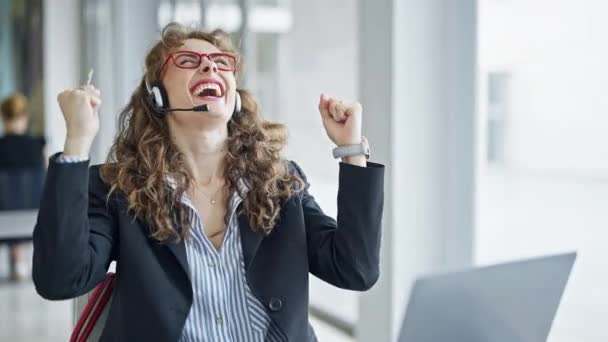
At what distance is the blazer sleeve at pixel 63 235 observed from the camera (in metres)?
1.41

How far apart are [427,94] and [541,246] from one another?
62cm

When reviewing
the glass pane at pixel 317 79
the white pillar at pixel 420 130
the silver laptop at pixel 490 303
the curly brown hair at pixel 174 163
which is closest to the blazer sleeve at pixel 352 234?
the curly brown hair at pixel 174 163

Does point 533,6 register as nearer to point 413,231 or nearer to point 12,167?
point 413,231

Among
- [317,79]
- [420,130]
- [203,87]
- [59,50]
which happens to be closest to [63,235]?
[203,87]

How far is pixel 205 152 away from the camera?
171cm

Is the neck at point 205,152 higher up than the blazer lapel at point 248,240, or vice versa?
the neck at point 205,152

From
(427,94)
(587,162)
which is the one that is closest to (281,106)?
(427,94)

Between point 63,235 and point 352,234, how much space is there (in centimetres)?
59

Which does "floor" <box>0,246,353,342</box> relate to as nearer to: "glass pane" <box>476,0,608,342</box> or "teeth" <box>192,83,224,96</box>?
"glass pane" <box>476,0,608,342</box>

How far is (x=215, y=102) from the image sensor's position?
1.63m

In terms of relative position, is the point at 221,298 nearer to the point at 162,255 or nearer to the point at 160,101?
the point at 162,255

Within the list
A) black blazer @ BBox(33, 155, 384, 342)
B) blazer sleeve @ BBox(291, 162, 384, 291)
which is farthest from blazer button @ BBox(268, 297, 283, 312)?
blazer sleeve @ BBox(291, 162, 384, 291)

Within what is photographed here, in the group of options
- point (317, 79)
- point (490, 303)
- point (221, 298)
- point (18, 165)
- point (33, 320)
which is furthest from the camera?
point (18, 165)

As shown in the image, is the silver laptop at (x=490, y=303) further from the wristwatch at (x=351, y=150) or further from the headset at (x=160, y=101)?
the headset at (x=160, y=101)
